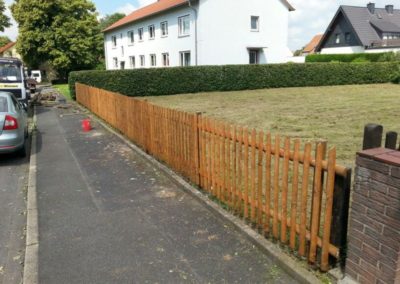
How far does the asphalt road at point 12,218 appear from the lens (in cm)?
364

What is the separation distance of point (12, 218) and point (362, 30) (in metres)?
47.4

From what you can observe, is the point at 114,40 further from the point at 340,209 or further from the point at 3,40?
the point at 3,40

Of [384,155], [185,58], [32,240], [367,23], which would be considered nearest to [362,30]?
[367,23]

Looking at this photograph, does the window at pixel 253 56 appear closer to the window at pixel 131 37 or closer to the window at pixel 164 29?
the window at pixel 164 29

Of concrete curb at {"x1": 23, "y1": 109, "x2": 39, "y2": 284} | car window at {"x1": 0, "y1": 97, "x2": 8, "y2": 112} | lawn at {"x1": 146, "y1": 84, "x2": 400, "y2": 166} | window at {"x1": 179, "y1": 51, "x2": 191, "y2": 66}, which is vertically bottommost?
concrete curb at {"x1": 23, "y1": 109, "x2": 39, "y2": 284}

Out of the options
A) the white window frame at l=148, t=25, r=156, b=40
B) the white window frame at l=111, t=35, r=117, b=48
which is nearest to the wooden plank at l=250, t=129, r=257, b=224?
the white window frame at l=148, t=25, r=156, b=40

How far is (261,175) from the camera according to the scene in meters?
3.97

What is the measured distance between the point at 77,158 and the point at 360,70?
2512cm

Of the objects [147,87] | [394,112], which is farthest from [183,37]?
[394,112]

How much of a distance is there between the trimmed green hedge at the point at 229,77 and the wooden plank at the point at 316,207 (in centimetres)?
1902

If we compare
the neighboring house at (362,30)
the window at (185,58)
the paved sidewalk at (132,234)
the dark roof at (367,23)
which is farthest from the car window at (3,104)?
the dark roof at (367,23)

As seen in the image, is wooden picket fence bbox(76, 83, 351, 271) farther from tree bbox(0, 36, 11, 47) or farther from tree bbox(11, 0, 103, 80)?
tree bbox(0, 36, 11, 47)

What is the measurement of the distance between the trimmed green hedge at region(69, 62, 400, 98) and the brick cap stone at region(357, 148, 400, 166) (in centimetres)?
1950

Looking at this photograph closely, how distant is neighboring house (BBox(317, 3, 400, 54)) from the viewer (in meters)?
42.6
